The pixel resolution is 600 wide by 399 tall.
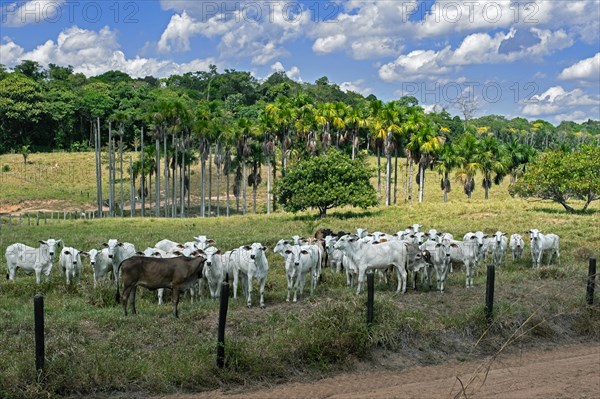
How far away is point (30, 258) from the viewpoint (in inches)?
728

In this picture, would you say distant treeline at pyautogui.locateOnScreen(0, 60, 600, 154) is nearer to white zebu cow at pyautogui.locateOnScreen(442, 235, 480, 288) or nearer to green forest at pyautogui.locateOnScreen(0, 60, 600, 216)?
green forest at pyautogui.locateOnScreen(0, 60, 600, 216)

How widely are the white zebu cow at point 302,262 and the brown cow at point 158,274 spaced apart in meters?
2.47

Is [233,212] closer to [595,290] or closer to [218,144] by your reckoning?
[218,144]

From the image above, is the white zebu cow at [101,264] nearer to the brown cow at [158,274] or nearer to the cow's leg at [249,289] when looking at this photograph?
the brown cow at [158,274]

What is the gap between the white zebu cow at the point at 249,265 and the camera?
48.8 feet

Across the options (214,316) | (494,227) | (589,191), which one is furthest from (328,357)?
(589,191)

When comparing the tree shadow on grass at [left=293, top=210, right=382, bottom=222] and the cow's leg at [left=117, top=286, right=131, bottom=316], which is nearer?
the cow's leg at [left=117, top=286, right=131, bottom=316]

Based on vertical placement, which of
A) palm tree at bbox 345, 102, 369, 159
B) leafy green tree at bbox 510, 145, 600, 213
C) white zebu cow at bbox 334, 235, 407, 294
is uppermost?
palm tree at bbox 345, 102, 369, 159

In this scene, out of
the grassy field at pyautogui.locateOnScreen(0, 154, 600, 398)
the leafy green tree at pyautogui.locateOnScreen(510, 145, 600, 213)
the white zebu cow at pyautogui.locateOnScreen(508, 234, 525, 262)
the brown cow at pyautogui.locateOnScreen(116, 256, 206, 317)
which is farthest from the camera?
the leafy green tree at pyautogui.locateOnScreen(510, 145, 600, 213)

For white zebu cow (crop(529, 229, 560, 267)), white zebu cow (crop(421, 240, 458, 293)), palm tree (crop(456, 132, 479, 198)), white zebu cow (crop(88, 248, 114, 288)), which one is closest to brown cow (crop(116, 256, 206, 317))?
white zebu cow (crop(88, 248, 114, 288))

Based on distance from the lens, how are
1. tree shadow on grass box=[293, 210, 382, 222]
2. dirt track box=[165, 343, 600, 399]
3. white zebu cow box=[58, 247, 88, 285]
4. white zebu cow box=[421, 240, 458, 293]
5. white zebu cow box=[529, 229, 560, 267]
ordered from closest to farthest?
dirt track box=[165, 343, 600, 399] → white zebu cow box=[421, 240, 458, 293] → white zebu cow box=[58, 247, 88, 285] → white zebu cow box=[529, 229, 560, 267] → tree shadow on grass box=[293, 210, 382, 222]

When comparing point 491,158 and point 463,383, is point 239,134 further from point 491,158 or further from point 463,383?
point 463,383

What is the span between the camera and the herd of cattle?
1380cm

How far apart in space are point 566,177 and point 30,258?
34569 mm
